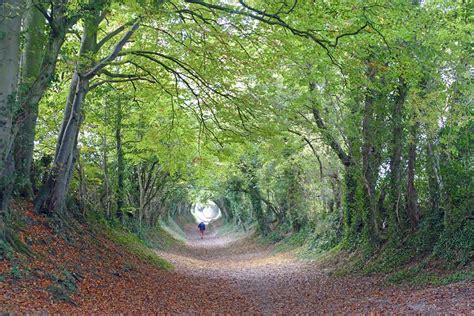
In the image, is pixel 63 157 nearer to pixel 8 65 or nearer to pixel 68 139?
pixel 68 139

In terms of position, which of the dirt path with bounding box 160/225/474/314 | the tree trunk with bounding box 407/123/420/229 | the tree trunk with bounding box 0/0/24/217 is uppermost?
the tree trunk with bounding box 0/0/24/217

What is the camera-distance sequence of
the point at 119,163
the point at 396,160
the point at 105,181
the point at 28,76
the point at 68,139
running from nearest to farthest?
the point at 28,76 < the point at 68,139 < the point at 396,160 < the point at 105,181 < the point at 119,163

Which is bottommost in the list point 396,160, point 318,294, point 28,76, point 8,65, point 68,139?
point 318,294

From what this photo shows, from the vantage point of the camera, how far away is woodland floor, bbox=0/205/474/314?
340 inches

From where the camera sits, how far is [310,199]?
2842cm

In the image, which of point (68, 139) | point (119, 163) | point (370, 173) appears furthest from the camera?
point (119, 163)

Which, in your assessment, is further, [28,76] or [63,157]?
[63,157]

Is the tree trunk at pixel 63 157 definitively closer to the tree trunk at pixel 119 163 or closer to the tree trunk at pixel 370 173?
the tree trunk at pixel 119 163

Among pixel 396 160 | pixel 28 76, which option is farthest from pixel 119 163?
pixel 396 160

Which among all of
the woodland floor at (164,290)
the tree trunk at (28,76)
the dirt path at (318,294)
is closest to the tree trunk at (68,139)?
the tree trunk at (28,76)

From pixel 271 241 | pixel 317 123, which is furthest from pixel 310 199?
pixel 317 123

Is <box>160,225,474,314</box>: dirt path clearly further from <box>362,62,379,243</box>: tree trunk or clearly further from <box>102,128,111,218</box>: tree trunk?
<box>102,128,111,218</box>: tree trunk

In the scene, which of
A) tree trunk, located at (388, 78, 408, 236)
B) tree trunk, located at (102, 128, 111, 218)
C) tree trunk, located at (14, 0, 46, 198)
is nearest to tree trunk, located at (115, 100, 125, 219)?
tree trunk, located at (102, 128, 111, 218)

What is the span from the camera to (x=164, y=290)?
13352mm
